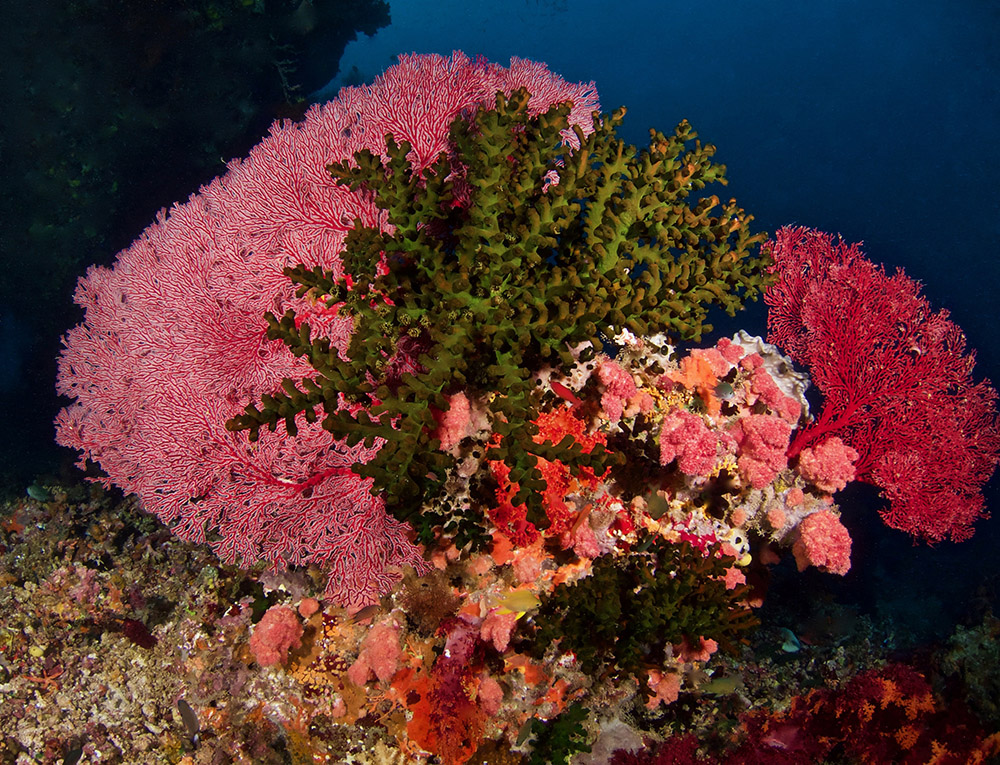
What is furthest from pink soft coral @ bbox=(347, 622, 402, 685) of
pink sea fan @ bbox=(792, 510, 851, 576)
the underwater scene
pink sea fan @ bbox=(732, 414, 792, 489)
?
pink sea fan @ bbox=(792, 510, 851, 576)

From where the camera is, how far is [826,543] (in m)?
3.97

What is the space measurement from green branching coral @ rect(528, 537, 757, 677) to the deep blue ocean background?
5250 mm

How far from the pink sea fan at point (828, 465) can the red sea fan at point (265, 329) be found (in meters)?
3.37

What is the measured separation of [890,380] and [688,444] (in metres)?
2.48

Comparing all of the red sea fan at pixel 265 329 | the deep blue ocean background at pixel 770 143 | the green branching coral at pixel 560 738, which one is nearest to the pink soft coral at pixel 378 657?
the red sea fan at pixel 265 329

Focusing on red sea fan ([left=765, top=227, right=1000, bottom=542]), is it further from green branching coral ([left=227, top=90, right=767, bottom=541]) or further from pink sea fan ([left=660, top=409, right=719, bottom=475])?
pink sea fan ([left=660, top=409, right=719, bottom=475])

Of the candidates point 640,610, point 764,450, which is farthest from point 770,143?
point 640,610

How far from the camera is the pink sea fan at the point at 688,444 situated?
12.0ft

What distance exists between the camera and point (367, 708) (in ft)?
13.9

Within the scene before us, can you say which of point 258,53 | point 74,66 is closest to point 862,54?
point 258,53

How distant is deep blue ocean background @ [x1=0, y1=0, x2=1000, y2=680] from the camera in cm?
1012

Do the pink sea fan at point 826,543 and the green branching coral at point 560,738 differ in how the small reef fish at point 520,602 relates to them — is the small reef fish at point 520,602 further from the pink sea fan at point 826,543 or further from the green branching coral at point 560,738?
the pink sea fan at point 826,543

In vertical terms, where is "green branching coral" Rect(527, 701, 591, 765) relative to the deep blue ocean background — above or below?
below

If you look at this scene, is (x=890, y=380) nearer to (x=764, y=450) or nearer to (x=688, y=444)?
(x=764, y=450)
